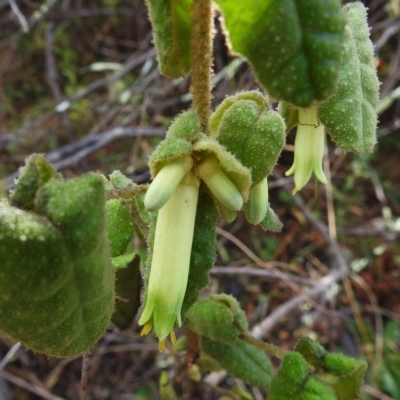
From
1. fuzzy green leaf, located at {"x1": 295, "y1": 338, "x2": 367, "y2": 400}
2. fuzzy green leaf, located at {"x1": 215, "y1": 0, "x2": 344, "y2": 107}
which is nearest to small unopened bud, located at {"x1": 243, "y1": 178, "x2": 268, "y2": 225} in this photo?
fuzzy green leaf, located at {"x1": 215, "y1": 0, "x2": 344, "y2": 107}

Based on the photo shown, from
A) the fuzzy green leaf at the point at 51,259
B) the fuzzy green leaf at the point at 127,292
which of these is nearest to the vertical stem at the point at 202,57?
the fuzzy green leaf at the point at 51,259

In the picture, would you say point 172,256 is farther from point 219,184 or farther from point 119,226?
point 119,226

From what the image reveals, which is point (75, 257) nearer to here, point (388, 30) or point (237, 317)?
point (237, 317)

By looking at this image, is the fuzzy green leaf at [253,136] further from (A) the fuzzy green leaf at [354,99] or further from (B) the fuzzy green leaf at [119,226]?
(B) the fuzzy green leaf at [119,226]

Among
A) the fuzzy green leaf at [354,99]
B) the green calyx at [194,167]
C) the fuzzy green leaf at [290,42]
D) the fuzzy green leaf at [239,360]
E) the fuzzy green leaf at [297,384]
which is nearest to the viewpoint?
the fuzzy green leaf at [290,42]

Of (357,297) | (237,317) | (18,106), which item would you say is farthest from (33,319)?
(18,106)

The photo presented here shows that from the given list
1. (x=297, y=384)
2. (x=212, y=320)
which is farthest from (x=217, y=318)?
(x=297, y=384)

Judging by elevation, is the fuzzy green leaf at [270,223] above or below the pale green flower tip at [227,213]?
below
